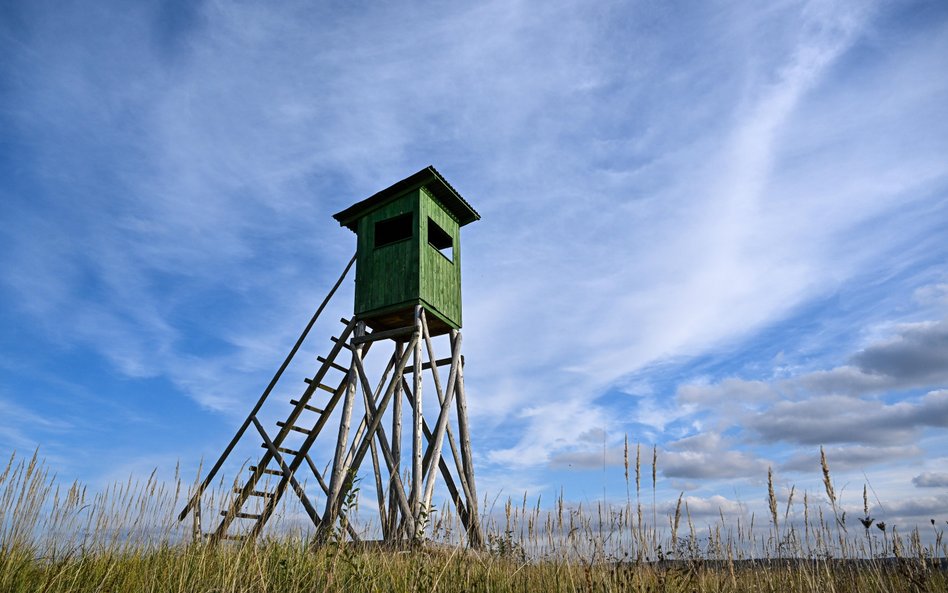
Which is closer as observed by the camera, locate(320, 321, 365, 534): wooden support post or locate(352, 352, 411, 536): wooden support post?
locate(352, 352, 411, 536): wooden support post

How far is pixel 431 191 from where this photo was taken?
39.9ft

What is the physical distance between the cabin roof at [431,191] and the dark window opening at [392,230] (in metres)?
0.46

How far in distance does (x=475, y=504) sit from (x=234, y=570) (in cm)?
649

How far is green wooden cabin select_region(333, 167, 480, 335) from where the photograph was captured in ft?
36.9

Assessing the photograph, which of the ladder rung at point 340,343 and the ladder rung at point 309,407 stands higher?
the ladder rung at point 340,343

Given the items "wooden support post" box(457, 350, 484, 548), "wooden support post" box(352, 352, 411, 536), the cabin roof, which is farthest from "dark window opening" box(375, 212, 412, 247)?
"wooden support post" box(457, 350, 484, 548)

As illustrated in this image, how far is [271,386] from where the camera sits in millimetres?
11664

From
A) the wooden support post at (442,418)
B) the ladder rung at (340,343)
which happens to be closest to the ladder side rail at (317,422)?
the ladder rung at (340,343)

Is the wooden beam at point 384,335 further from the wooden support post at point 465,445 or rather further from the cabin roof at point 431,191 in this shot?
the cabin roof at point 431,191

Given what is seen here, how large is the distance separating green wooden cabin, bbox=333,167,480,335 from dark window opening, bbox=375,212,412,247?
4cm

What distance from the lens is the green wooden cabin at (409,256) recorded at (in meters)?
11.3

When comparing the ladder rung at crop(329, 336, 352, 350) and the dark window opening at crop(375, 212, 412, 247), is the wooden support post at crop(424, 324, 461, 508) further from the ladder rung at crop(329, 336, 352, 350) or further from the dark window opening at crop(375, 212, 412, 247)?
the dark window opening at crop(375, 212, 412, 247)

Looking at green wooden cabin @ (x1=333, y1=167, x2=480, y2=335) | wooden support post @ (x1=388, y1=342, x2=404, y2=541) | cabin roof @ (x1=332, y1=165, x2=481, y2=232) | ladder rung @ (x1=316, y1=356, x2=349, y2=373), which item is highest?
cabin roof @ (x1=332, y1=165, x2=481, y2=232)

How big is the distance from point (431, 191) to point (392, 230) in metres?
1.48
